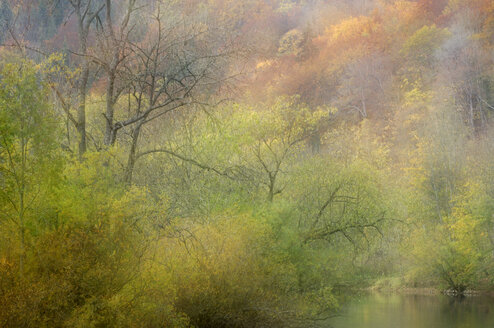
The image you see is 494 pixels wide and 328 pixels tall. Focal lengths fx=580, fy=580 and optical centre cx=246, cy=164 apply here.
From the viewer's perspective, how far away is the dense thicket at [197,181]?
9.53m

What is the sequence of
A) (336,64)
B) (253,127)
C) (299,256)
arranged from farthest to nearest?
(336,64) < (253,127) < (299,256)

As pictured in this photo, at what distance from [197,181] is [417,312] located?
13773 millimetres

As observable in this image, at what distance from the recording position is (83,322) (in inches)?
361

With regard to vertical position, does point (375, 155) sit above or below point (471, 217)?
above

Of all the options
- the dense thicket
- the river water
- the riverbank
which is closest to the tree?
the dense thicket

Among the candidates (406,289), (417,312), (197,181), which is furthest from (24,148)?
(406,289)

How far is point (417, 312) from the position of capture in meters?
27.3

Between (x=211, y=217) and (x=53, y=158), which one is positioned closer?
(x=53, y=158)

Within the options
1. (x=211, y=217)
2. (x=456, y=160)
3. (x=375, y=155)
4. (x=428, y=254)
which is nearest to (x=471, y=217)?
(x=428, y=254)

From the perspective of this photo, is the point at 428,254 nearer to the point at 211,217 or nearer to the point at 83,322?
the point at 211,217

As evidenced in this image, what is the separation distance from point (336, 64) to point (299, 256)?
145ft

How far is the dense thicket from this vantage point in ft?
31.3

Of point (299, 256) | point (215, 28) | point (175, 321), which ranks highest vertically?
point (215, 28)

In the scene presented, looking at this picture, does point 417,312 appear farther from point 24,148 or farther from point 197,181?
point 24,148
